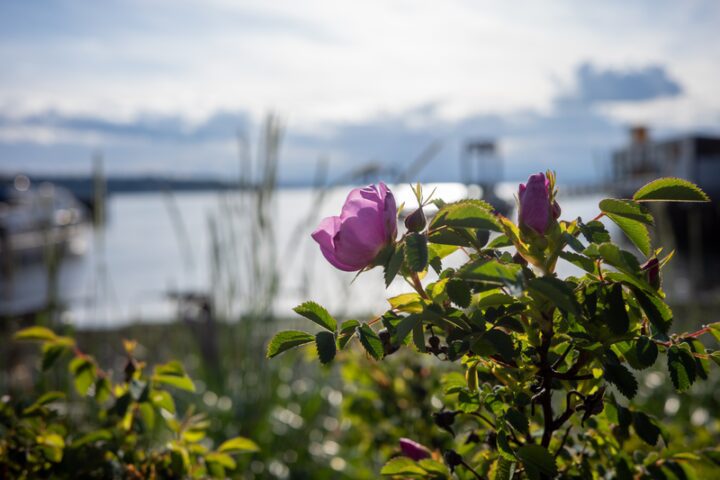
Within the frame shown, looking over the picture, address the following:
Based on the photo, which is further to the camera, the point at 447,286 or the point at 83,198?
the point at 83,198

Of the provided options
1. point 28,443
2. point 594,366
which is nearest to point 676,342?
point 594,366

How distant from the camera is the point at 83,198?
44.2 metres

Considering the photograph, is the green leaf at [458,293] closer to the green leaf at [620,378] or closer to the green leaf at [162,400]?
the green leaf at [620,378]

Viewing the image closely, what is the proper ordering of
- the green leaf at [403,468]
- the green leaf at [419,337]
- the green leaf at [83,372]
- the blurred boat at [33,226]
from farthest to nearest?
the blurred boat at [33,226]
the green leaf at [83,372]
the green leaf at [403,468]
the green leaf at [419,337]

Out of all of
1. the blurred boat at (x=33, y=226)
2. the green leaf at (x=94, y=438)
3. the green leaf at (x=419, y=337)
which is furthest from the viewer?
the blurred boat at (x=33, y=226)

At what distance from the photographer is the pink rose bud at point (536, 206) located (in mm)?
630

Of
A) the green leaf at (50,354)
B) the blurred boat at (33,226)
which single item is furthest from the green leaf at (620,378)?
the blurred boat at (33,226)

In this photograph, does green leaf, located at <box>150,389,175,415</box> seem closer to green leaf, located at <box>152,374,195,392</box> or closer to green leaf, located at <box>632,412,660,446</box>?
green leaf, located at <box>152,374,195,392</box>

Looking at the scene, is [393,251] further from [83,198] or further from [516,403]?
[83,198]

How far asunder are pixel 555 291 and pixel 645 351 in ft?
0.51

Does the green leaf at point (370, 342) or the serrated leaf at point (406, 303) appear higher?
the serrated leaf at point (406, 303)

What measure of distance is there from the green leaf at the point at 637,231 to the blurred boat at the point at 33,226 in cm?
208

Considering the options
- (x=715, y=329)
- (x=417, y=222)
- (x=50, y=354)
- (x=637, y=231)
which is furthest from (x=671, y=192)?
(x=50, y=354)

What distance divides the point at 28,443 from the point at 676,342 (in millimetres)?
852
